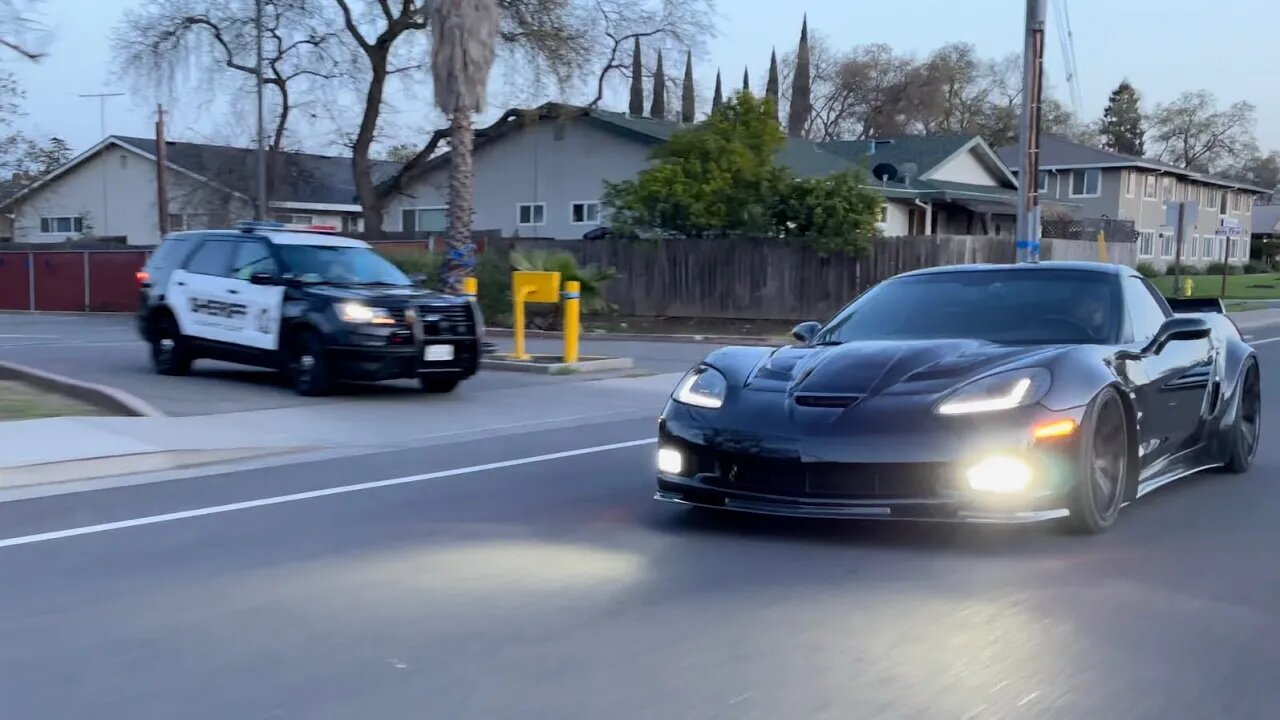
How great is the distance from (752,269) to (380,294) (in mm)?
16574

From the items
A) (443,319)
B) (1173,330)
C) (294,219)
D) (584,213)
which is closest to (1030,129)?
(443,319)

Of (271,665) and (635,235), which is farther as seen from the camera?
(635,235)

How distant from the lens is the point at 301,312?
13.5 metres

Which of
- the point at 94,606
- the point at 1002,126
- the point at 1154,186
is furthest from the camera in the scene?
the point at 1002,126

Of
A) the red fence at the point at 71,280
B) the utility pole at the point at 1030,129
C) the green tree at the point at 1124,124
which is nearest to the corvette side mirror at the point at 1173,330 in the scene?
the utility pole at the point at 1030,129

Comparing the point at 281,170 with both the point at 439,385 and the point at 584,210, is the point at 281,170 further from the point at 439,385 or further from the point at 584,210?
the point at 439,385

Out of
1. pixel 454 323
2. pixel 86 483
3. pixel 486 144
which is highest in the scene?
pixel 486 144

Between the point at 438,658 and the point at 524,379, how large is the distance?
11.5 m

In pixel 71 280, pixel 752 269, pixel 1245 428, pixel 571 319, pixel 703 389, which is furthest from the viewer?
pixel 71 280

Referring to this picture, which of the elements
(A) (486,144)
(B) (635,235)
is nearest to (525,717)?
(B) (635,235)

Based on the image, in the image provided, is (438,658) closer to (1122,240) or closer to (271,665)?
(271,665)

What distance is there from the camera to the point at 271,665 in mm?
4898

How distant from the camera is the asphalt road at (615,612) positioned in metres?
4.52

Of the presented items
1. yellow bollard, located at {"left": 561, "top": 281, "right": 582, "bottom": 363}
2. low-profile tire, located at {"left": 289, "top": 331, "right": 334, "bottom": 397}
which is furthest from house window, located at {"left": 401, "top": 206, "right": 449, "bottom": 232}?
low-profile tire, located at {"left": 289, "top": 331, "right": 334, "bottom": 397}
